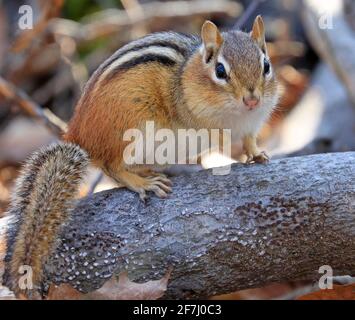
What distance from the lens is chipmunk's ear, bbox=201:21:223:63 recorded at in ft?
11.0

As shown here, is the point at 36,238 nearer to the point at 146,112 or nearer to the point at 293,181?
the point at 146,112

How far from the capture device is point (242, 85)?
10.4 ft

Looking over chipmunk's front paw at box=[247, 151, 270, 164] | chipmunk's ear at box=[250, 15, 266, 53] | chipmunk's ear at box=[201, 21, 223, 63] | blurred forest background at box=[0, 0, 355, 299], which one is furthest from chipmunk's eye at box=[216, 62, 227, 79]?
blurred forest background at box=[0, 0, 355, 299]

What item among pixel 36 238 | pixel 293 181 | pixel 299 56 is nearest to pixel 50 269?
pixel 36 238

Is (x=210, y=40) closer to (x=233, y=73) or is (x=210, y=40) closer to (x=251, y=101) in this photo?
(x=233, y=73)

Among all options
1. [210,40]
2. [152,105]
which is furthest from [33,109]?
[210,40]

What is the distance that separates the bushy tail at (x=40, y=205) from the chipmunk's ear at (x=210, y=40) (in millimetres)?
739

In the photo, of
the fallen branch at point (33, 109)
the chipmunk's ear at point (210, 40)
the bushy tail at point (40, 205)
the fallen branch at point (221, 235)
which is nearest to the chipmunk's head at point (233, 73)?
the chipmunk's ear at point (210, 40)

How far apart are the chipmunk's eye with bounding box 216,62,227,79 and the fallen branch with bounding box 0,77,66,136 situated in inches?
53.0

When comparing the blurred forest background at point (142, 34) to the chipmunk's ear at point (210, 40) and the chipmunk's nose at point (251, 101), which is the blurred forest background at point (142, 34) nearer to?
the chipmunk's ear at point (210, 40)

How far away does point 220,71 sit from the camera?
10.8 ft

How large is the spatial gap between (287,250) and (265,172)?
35 centimetres

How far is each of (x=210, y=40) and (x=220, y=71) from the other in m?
0.19

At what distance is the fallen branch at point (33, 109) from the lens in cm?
440
